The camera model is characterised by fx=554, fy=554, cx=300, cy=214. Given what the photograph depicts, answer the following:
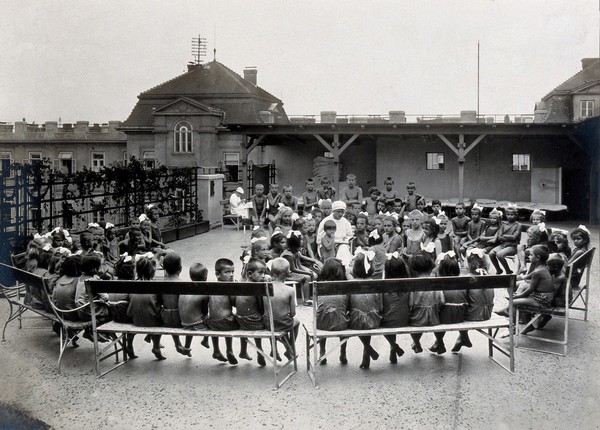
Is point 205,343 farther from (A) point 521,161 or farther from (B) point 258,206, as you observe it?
(A) point 521,161

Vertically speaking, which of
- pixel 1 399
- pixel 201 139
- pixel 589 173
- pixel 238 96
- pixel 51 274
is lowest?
pixel 1 399

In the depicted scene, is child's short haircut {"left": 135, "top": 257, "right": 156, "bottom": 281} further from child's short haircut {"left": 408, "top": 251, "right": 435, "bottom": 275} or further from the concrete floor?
child's short haircut {"left": 408, "top": 251, "right": 435, "bottom": 275}

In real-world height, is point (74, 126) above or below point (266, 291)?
above

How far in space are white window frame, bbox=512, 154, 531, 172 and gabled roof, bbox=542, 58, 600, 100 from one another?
24.7 feet

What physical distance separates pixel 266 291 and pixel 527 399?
2.22m

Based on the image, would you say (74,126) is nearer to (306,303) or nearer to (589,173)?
(589,173)

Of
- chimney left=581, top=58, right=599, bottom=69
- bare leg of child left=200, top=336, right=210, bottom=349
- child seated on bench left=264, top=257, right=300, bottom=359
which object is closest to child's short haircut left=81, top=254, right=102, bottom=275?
bare leg of child left=200, top=336, right=210, bottom=349

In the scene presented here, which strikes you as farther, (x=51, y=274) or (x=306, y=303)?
(x=306, y=303)

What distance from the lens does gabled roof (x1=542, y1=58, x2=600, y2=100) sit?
27141mm

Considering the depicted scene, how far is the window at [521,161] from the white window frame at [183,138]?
17.4 metres

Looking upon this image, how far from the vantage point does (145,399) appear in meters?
4.39

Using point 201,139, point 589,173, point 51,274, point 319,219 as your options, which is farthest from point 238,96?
point 51,274

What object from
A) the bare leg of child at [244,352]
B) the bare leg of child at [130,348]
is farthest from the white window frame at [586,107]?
the bare leg of child at [130,348]

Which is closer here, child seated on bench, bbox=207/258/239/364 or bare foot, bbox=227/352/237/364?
child seated on bench, bbox=207/258/239/364
